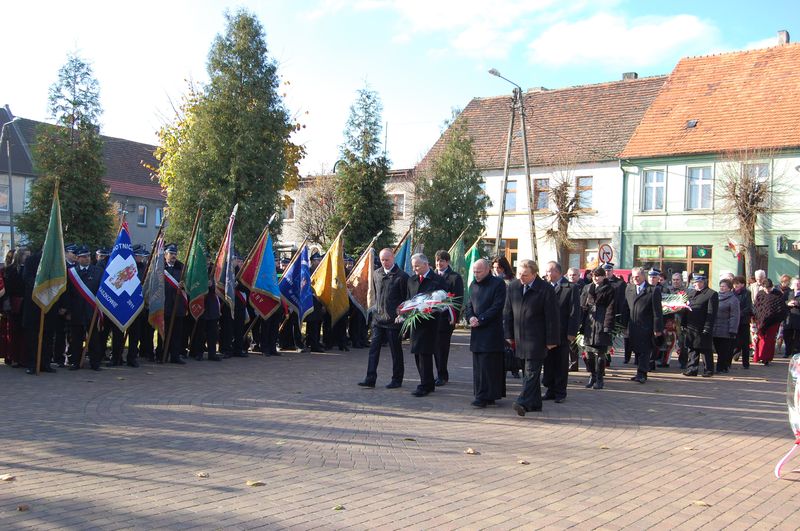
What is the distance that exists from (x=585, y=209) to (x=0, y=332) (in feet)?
92.9

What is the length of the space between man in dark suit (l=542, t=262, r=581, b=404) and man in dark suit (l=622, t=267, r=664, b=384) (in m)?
1.75

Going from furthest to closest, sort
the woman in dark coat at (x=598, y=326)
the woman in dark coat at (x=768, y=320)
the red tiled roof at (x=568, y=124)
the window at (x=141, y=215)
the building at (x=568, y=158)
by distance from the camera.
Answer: the window at (x=141, y=215)
the red tiled roof at (x=568, y=124)
the building at (x=568, y=158)
the woman in dark coat at (x=768, y=320)
the woman in dark coat at (x=598, y=326)

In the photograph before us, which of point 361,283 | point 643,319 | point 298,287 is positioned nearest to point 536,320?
point 643,319

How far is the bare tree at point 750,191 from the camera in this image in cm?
3128

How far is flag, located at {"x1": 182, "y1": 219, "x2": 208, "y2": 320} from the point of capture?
1385cm

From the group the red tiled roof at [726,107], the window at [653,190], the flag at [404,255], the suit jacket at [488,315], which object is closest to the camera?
the suit jacket at [488,315]

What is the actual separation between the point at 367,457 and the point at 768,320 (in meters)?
13.2

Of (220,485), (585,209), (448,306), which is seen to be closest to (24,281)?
(448,306)

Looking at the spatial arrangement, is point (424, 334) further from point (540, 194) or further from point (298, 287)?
point (540, 194)

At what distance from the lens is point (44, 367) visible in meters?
12.0

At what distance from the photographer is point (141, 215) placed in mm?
58719

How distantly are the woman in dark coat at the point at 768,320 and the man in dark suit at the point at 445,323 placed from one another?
8.55 m

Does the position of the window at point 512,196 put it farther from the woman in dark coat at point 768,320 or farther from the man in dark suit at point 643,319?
the man in dark suit at point 643,319

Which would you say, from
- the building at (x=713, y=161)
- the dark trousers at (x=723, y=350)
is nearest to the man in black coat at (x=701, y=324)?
the dark trousers at (x=723, y=350)
